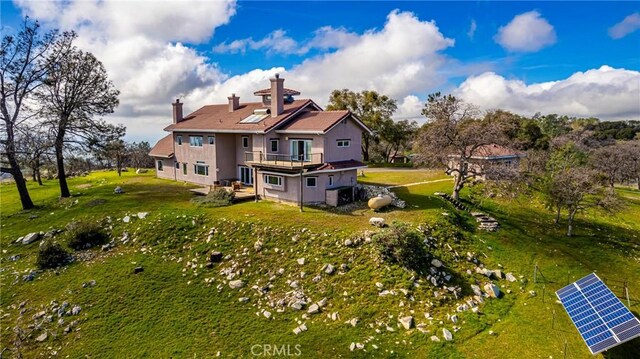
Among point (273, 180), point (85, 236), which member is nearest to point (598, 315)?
point (273, 180)

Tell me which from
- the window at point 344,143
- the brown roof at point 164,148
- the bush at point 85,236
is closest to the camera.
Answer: the bush at point 85,236

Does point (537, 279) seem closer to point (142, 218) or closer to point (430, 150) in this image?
point (430, 150)

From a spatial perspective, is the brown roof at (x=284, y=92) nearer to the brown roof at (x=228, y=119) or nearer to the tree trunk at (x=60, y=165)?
the brown roof at (x=228, y=119)

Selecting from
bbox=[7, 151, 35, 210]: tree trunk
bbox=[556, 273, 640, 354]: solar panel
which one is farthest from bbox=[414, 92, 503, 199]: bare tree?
bbox=[7, 151, 35, 210]: tree trunk

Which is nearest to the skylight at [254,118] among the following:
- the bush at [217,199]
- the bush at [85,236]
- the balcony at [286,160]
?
the balcony at [286,160]

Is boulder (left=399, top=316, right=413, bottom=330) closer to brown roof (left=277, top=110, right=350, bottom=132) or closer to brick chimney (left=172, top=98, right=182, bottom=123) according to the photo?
brown roof (left=277, top=110, right=350, bottom=132)

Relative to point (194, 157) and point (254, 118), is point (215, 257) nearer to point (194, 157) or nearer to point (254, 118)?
point (254, 118)

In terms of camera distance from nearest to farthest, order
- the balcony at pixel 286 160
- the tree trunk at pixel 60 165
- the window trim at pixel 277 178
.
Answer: the balcony at pixel 286 160, the window trim at pixel 277 178, the tree trunk at pixel 60 165
